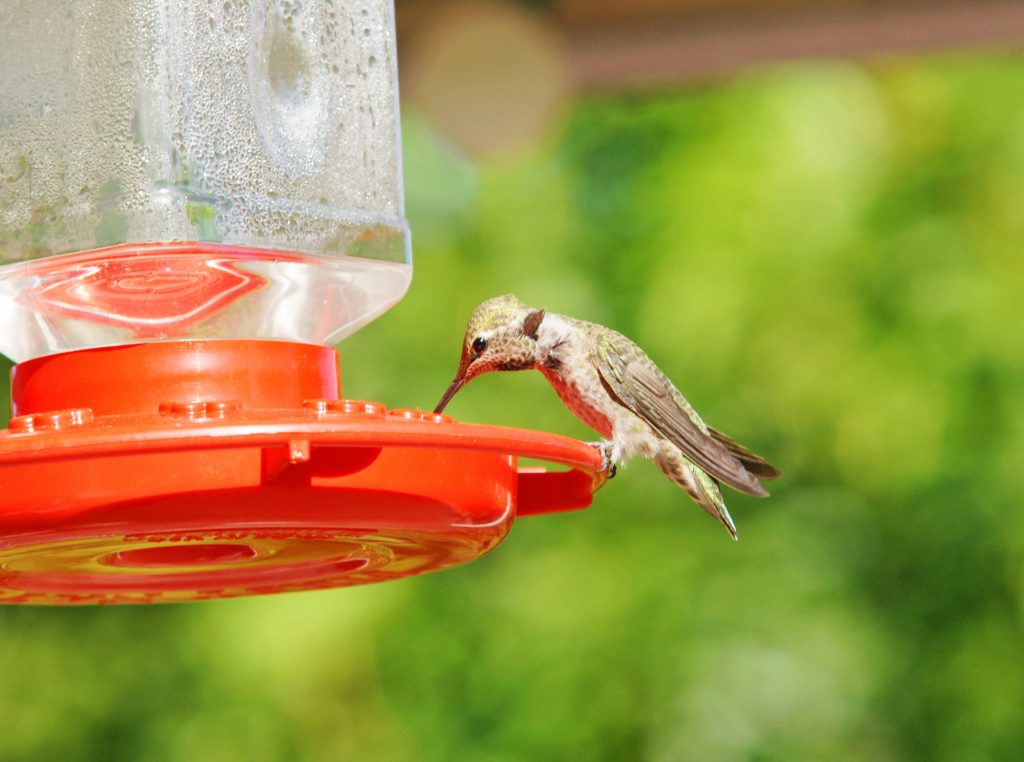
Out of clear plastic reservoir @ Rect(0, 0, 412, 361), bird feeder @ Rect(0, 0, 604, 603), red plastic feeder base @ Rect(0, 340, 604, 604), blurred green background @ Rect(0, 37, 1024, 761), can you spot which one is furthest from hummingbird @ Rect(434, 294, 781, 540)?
blurred green background @ Rect(0, 37, 1024, 761)

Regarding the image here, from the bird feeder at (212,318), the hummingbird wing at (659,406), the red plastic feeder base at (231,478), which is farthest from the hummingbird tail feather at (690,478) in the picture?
the red plastic feeder base at (231,478)

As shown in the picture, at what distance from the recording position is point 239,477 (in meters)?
2.22

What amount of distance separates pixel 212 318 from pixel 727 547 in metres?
3.97

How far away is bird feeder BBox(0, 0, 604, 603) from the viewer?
7.30ft

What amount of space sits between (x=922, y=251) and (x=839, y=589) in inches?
59.5

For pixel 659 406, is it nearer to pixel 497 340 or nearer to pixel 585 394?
pixel 585 394

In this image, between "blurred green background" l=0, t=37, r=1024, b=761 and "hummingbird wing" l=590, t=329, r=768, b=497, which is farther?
"blurred green background" l=0, t=37, r=1024, b=761

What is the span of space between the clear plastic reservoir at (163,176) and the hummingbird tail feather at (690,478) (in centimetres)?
152

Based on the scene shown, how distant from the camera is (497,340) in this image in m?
4.04

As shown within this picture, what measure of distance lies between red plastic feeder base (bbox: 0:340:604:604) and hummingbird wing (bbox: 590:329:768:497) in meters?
1.20

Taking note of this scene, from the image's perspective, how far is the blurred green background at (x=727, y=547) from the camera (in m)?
6.29

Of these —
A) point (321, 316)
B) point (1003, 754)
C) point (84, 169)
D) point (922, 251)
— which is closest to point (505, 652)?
point (1003, 754)

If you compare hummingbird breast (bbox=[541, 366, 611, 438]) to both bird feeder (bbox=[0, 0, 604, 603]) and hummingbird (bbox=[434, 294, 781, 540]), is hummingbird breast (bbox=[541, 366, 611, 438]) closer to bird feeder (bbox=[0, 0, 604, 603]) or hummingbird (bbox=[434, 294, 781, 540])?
hummingbird (bbox=[434, 294, 781, 540])

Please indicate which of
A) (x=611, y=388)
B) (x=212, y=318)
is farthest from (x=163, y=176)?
(x=611, y=388)
